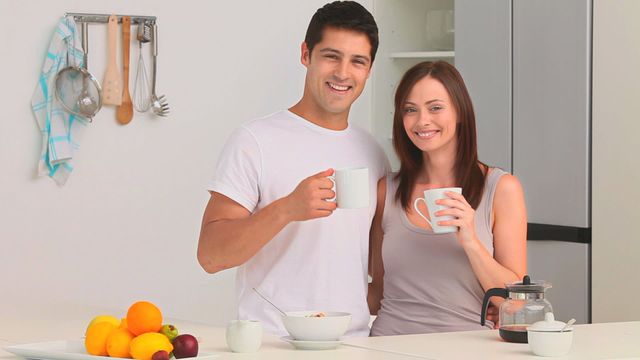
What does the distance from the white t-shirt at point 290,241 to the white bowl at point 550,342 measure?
0.70m

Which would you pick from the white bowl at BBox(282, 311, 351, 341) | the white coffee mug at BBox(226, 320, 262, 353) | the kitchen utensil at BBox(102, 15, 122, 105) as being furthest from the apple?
Result: the kitchen utensil at BBox(102, 15, 122, 105)

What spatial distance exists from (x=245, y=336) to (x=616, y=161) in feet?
6.03

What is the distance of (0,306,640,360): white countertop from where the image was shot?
203 cm

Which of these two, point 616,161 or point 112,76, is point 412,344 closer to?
point 616,161

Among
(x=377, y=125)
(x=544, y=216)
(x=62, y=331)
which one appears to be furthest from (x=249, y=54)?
(x=62, y=331)

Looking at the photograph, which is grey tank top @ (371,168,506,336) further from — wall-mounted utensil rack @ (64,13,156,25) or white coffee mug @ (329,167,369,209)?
wall-mounted utensil rack @ (64,13,156,25)

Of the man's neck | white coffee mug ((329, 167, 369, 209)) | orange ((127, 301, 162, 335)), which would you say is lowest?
orange ((127, 301, 162, 335))

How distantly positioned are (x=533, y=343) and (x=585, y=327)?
1.52 feet

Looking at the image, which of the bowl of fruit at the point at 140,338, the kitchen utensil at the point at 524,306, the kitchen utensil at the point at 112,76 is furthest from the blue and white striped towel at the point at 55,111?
the kitchen utensil at the point at 524,306

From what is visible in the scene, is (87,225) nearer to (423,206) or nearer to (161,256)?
(161,256)

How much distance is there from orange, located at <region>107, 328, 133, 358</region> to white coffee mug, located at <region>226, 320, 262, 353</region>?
0.20 meters

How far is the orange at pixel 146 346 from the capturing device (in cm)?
193

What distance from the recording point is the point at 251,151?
2.63m

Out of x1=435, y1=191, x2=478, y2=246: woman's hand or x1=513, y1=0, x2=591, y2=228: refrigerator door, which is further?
x1=513, y1=0, x2=591, y2=228: refrigerator door
